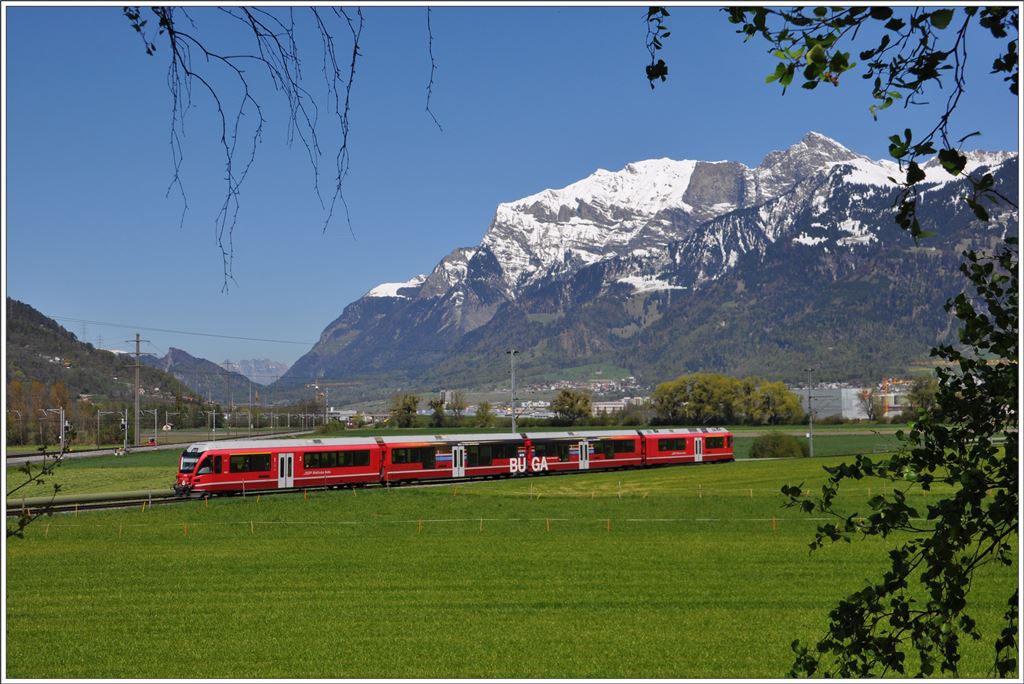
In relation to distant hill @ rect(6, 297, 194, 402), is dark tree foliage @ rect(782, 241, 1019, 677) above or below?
below

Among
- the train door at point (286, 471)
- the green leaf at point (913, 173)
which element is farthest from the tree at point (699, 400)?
Result: the green leaf at point (913, 173)

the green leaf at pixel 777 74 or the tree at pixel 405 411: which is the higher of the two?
the green leaf at pixel 777 74

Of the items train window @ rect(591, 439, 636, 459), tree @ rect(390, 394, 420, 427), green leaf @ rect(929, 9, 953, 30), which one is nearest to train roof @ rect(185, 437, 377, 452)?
train window @ rect(591, 439, 636, 459)

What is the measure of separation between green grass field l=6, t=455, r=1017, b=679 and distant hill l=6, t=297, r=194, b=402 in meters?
85.7

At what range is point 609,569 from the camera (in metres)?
36.8

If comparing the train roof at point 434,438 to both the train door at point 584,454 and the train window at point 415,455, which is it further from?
the train door at point 584,454

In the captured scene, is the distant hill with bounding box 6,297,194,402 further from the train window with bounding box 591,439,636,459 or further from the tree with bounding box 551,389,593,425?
the train window with bounding box 591,439,636,459

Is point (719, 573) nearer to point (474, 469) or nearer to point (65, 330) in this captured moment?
point (474, 469)

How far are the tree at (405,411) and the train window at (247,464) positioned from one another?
80293mm

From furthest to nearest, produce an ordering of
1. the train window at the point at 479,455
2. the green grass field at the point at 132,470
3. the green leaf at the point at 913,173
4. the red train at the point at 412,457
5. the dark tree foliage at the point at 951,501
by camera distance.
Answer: the green grass field at the point at 132,470 < the train window at the point at 479,455 < the red train at the point at 412,457 < the dark tree foliage at the point at 951,501 < the green leaf at the point at 913,173

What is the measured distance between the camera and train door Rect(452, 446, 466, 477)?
2513 inches

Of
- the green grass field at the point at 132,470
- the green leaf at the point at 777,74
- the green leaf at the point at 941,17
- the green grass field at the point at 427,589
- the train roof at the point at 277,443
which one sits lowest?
the green grass field at the point at 427,589

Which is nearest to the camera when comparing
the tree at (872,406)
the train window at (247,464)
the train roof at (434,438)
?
the train window at (247,464)

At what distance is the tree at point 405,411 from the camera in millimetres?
136375
